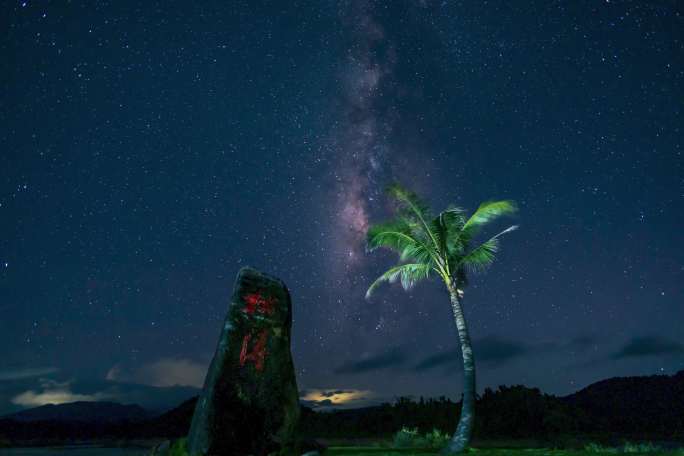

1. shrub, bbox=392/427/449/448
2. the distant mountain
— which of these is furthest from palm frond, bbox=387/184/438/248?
the distant mountain

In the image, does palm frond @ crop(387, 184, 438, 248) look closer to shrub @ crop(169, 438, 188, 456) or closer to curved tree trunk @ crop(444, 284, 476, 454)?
curved tree trunk @ crop(444, 284, 476, 454)

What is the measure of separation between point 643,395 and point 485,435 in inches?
1139

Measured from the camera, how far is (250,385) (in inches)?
452

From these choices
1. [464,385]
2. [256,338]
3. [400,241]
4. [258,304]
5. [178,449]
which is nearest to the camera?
[178,449]

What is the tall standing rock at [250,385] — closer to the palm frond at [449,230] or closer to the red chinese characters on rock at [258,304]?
the red chinese characters on rock at [258,304]

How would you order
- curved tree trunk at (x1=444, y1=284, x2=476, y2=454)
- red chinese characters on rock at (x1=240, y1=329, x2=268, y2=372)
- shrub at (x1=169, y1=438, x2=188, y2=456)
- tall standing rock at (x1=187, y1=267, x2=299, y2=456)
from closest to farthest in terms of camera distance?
tall standing rock at (x1=187, y1=267, x2=299, y2=456), shrub at (x1=169, y1=438, x2=188, y2=456), red chinese characters on rock at (x1=240, y1=329, x2=268, y2=372), curved tree trunk at (x1=444, y1=284, x2=476, y2=454)

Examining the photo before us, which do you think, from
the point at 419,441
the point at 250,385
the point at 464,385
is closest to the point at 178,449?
the point at 250,385

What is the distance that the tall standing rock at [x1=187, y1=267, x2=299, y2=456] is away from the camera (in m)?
11.0

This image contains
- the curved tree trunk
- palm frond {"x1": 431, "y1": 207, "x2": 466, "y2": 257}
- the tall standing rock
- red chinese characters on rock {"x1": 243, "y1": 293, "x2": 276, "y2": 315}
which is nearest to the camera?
the tall standing rock

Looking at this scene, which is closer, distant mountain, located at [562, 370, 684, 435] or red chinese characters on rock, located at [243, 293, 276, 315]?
red chinese characters on rock, located at [243, 293, 276, 315]

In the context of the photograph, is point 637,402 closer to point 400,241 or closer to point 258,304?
point 400,241

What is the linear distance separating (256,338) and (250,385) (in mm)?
1034

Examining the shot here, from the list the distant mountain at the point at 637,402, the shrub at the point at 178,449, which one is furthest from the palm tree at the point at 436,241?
the distant mountain at the point at 637,402

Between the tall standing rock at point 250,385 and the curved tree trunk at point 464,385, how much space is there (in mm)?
8064
